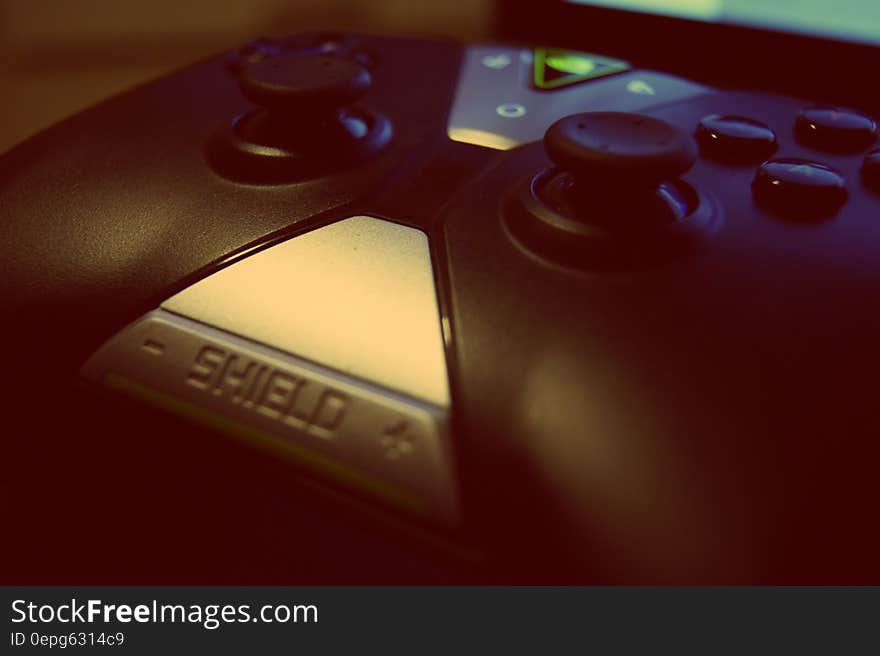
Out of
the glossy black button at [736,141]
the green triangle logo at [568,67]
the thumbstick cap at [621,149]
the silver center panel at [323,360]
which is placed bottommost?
the silver center panel at [323,360]

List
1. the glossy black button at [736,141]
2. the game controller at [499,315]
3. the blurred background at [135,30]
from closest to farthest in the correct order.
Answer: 1. the game controller at [499,315]
2. the glossy black button at [736,141]
3. the blurred background at [135,30]

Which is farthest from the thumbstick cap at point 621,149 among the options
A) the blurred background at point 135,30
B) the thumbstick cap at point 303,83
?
the blurred background at point 135,30

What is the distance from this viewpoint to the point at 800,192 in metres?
0.29

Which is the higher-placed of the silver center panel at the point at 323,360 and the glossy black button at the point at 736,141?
the glossy black button at the point at 736,141

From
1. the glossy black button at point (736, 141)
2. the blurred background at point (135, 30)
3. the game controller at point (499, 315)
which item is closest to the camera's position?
the game controller at point (499, 315)

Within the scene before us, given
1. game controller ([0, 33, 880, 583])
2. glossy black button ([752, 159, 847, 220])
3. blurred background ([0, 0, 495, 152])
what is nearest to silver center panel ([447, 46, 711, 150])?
game controller ([0, 33, 880, 583])

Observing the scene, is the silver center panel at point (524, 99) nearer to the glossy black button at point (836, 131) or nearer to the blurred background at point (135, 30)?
the glossy black button at point (836, 131)

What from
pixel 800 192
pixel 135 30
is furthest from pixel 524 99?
pixel 135 30

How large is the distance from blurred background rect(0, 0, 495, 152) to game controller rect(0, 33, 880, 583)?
0.61 meters

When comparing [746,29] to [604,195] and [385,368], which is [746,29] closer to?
[604,195]

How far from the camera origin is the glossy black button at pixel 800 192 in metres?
0.29

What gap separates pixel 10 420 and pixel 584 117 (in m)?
0.26

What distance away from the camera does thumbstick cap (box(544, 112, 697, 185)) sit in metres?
0.26

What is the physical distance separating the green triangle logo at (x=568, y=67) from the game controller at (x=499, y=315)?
57 mm
